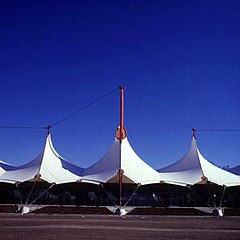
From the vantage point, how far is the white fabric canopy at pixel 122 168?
3447cm

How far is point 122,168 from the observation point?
34562mm

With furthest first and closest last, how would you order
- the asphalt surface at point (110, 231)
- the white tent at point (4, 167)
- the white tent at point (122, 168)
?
1. the white tent at point (4, 167)
2. the white tent at point (122, 168)
3. the asphalt surface at point (110, 231)

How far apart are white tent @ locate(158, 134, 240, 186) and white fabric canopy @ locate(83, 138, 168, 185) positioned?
7.54ft

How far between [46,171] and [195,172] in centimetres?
1440

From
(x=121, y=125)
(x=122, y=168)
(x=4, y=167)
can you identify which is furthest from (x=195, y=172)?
(x=4, y=167)

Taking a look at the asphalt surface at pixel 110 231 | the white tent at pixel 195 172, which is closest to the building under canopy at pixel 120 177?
the white tent at pixel 195 172

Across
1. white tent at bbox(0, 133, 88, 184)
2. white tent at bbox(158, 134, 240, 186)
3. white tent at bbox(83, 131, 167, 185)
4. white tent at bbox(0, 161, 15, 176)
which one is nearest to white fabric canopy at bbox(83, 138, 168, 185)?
white tent at bbox(83, 131, 167, 185)

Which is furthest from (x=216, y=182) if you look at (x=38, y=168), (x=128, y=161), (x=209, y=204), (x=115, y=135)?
(x=38, y=168)

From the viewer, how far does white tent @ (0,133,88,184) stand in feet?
113

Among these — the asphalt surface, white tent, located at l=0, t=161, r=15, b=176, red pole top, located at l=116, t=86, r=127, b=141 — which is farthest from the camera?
white tent, located at l=0, t=161, r=15, b=176

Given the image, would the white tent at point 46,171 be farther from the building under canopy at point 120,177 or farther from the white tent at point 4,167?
the white tent at point 4,167

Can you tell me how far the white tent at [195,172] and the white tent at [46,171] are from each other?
985 cm

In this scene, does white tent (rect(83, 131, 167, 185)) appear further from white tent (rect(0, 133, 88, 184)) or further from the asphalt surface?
the asphalt surface

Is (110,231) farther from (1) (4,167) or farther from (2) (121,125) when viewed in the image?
(1) (4,167)
